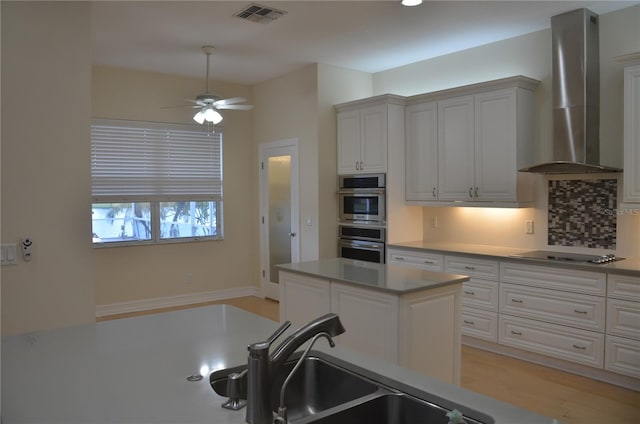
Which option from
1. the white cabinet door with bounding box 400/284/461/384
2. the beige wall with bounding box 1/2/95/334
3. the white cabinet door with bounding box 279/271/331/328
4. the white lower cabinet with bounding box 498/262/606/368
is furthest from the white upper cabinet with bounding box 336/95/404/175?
the beige wall with bounding box 1/2/95/334

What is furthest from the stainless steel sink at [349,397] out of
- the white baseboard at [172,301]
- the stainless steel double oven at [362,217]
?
the white baseboard at [172,301]

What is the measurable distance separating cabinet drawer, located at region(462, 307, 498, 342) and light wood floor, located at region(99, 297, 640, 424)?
0.18m

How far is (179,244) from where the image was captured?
650 centimetres

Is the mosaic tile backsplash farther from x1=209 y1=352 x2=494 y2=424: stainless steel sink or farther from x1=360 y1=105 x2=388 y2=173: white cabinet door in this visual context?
x1=209 y1=352 x2=494 y2=424: stainless steel sink

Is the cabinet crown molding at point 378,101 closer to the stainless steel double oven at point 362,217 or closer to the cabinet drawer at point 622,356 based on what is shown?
the stainless steel double oven at point 362,217

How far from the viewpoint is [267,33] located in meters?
4.72

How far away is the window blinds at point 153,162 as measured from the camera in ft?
19.3

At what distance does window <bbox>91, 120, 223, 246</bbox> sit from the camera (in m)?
5.91

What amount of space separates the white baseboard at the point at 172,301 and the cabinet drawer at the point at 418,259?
7.94 ft

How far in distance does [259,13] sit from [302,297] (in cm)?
244

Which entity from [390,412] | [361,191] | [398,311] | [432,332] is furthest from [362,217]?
[390,412]

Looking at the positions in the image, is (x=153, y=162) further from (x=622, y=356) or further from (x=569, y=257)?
(x=622, y=356)

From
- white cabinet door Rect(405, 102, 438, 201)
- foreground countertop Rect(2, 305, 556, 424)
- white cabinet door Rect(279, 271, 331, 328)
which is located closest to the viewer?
foreground countertop Rect(2, 305, 556, 424)

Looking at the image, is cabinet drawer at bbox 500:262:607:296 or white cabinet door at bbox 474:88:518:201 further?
white cabinet door at bbox 474:88:518:201
